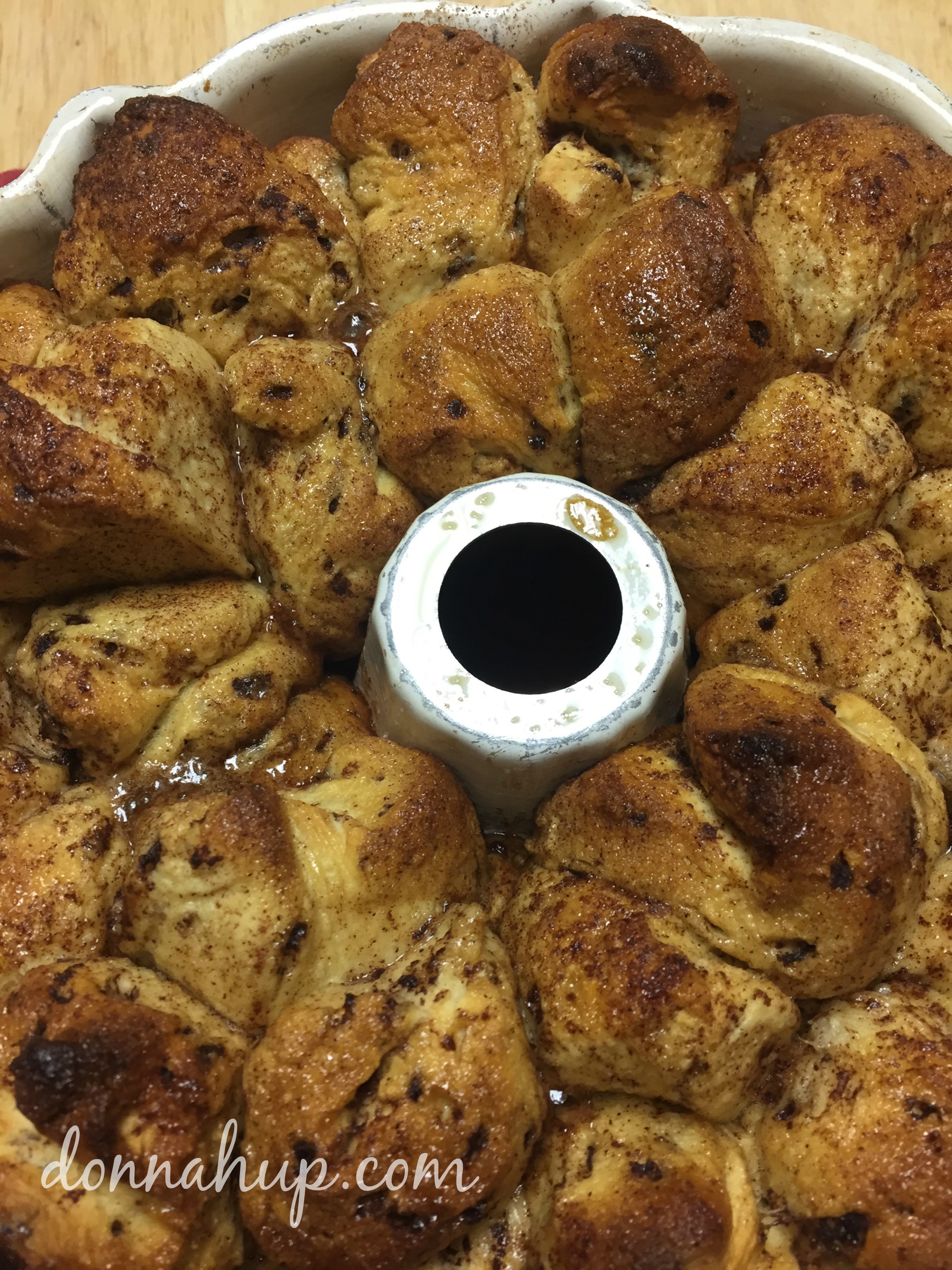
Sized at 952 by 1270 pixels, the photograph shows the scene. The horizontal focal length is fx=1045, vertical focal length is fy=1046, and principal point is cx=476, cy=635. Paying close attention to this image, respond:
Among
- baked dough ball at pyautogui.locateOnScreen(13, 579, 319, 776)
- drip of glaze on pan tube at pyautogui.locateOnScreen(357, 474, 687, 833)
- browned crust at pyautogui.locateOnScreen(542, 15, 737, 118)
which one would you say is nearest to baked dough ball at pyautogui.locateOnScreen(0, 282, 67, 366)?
baked dough ball at pyautogui.locateOnScreen(13, 579, 319, 776)

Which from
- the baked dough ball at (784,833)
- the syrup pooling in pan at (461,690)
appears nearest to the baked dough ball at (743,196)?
the syrup pooling in pan at (461,690)

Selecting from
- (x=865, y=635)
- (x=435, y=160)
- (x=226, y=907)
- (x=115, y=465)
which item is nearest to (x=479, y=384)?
(x=435, y=160)

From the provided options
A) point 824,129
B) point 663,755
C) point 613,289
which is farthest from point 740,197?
point 663,755

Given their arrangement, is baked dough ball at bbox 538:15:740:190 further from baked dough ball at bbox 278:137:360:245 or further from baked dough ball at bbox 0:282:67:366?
baked dough ball at bbox 0:282:67:366

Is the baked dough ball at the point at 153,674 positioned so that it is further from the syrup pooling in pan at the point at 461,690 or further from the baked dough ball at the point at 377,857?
A: the baked dough ball at the point at 377,857

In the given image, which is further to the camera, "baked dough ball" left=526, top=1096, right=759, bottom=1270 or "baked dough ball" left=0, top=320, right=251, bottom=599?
"baked dough ball" left=0, top=320, right=251, bottom=599

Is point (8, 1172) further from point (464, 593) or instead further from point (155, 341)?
point (155, 341)
